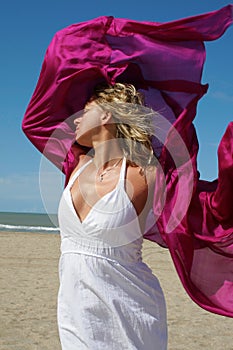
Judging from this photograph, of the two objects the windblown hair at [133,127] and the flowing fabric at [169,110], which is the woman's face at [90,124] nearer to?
the windblown hair at [133,127]

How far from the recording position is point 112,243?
2.47 metres

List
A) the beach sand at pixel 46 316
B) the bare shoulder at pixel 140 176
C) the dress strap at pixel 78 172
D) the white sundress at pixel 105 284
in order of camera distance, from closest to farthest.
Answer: the white sundress at pixel 105 284
the bare shoulder at pixel 140 176
the dress strap at pixel 78 172
the beach sand at pixel 46 316

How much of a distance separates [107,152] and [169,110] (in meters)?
0.38

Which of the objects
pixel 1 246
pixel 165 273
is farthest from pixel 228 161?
pixel 1 246

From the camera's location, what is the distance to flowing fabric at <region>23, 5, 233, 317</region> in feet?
8.58

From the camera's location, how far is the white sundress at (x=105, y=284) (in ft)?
7.93

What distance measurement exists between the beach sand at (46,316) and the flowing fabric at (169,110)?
3.55 metres

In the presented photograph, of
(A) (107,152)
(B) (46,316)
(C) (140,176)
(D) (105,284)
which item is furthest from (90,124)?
(B) (46,316)

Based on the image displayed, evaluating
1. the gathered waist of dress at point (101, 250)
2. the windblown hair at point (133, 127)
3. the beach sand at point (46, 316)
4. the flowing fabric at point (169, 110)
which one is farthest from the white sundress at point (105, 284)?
the beach sand at point (46, 316)

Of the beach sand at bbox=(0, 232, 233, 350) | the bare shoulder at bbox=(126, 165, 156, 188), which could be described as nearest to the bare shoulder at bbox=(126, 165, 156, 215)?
the bare shoulder at bbox=(126, 165, 156, 188)

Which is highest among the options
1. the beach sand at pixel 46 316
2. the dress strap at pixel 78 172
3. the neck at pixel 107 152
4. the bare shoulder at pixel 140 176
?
the neck at pixel 107 152

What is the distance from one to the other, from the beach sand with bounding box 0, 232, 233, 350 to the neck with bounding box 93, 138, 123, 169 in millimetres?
3747

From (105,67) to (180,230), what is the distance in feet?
2.64

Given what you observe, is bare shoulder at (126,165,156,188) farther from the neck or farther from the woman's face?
the woman's face
